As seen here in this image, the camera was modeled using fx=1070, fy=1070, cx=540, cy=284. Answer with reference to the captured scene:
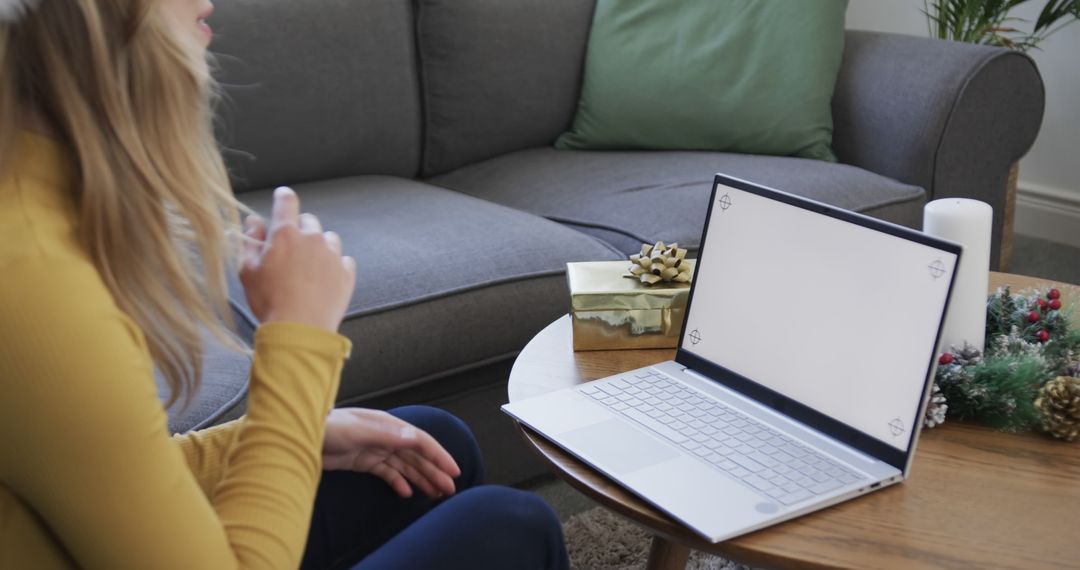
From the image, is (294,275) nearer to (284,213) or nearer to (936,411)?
(284,213)

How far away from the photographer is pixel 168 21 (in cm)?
71

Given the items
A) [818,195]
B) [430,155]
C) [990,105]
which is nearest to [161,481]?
[818,195]

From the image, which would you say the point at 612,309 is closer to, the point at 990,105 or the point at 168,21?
the point at 168,21

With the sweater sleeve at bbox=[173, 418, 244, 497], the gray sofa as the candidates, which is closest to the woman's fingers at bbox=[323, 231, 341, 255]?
the sweater sleeve at bbox=[173, 418, 244, 497]

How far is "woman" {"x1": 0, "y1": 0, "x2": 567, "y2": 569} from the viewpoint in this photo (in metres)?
0.62

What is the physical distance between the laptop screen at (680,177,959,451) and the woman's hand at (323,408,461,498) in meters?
0.27

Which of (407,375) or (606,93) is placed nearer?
(407,375)

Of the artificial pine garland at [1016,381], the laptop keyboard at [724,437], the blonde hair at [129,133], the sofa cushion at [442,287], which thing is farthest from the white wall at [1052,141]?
the blonde hair at [129,133]

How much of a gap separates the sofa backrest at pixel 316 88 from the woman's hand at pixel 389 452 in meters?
0.96

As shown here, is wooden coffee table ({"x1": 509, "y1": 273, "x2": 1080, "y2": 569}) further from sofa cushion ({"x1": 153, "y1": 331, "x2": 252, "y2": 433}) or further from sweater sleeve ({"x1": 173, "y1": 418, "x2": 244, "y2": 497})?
sofa cushion ({"x1": 153, "y1": 331, "x2": 252, "y2": 433})

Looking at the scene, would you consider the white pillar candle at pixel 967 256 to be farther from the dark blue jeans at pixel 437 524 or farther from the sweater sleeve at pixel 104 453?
the sweater sleeve at pixel 104 453

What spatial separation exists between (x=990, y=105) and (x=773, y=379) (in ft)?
4.51

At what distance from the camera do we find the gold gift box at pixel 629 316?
113 cm

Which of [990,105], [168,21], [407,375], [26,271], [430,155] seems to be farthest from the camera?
[430,155]
